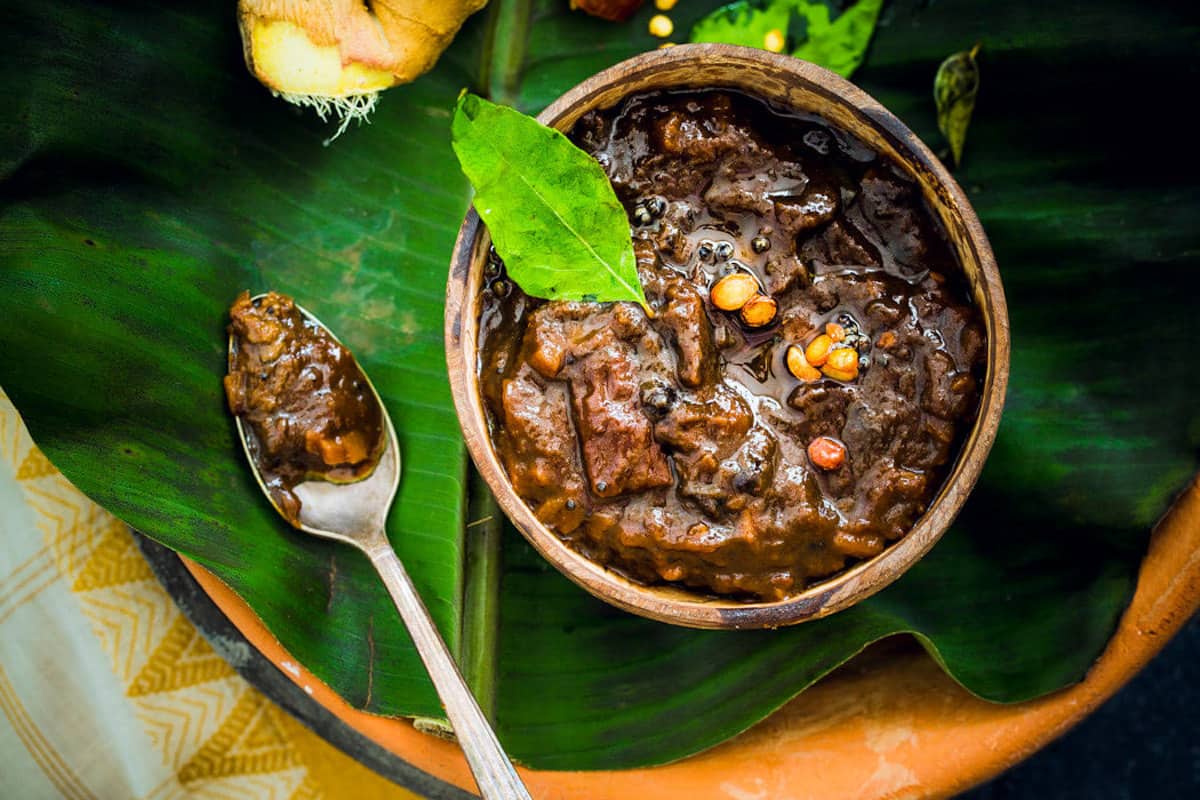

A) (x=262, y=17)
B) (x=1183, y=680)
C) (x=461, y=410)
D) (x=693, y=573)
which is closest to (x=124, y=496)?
(x=461, y=410)

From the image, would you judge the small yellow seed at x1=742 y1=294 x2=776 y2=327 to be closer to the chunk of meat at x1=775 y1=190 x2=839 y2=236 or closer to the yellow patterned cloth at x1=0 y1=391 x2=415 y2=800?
the chunk of meat at x1=775 y1=190 x2=839 y2=236

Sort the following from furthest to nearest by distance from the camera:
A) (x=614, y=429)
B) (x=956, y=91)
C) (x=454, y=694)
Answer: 1. (x=956, y=91)
2. (x=454, y=694)
3. (x=614, y=429)

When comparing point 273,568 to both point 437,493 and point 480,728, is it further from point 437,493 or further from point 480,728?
point 480,728

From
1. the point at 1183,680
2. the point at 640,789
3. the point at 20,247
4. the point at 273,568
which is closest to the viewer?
the point at 20,247

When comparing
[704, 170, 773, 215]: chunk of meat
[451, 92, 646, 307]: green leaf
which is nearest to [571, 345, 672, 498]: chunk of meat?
[451, 92, 646, 307]: green leaf

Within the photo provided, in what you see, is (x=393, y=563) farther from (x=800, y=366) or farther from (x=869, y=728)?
(x=869, y=728)

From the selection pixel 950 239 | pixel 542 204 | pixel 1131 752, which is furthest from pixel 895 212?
pixel 1131 752

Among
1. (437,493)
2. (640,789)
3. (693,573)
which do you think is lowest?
(640,789)
